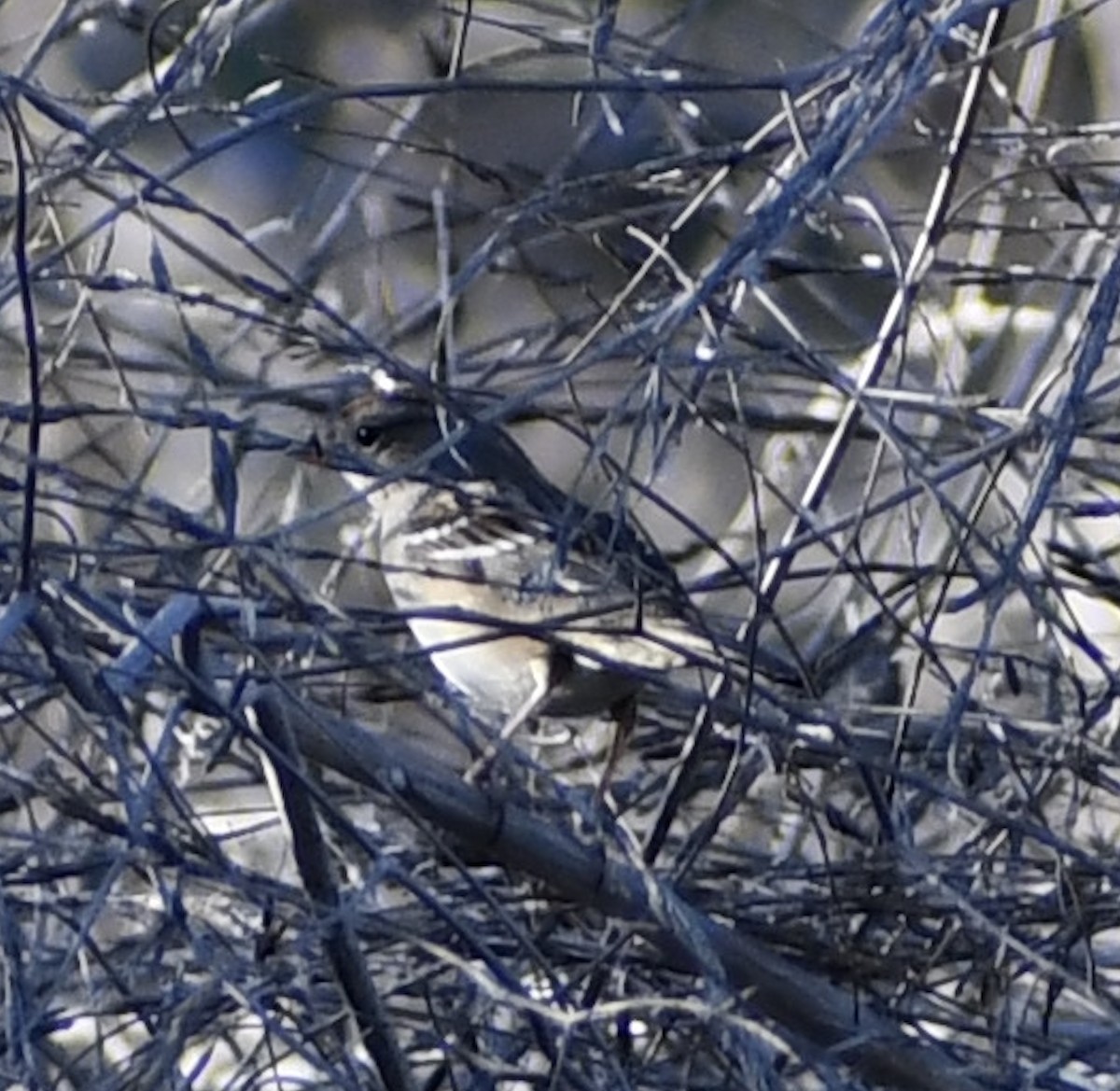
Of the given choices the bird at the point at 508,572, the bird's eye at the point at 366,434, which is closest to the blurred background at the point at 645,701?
the bird at the point at 508,572

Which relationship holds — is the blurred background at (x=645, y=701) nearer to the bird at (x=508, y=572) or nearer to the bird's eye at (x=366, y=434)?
the bird at (x=508, y=572)

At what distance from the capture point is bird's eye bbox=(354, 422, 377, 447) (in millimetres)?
5848

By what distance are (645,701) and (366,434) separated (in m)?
0.96

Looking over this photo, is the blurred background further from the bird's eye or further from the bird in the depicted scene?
the bird's eye

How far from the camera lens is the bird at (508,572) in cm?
363

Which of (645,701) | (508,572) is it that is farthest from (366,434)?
(645,701)

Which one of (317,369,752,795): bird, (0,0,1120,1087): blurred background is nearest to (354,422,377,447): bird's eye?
(317,369,752,795): bird

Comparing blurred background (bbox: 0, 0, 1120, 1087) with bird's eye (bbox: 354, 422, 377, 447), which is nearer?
blurred background (bbox: 0, 0, 1120, 1087)

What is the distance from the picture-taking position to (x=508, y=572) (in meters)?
5.56

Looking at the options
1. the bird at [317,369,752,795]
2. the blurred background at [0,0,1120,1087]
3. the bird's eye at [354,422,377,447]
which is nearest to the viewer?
the blurred background at [0,0,1120,1087]

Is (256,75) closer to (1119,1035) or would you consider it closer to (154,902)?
(154,902)

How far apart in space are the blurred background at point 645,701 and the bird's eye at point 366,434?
0.27 meters

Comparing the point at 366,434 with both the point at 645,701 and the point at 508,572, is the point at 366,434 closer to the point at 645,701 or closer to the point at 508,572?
the point at 508,572

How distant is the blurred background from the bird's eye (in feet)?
0.90
